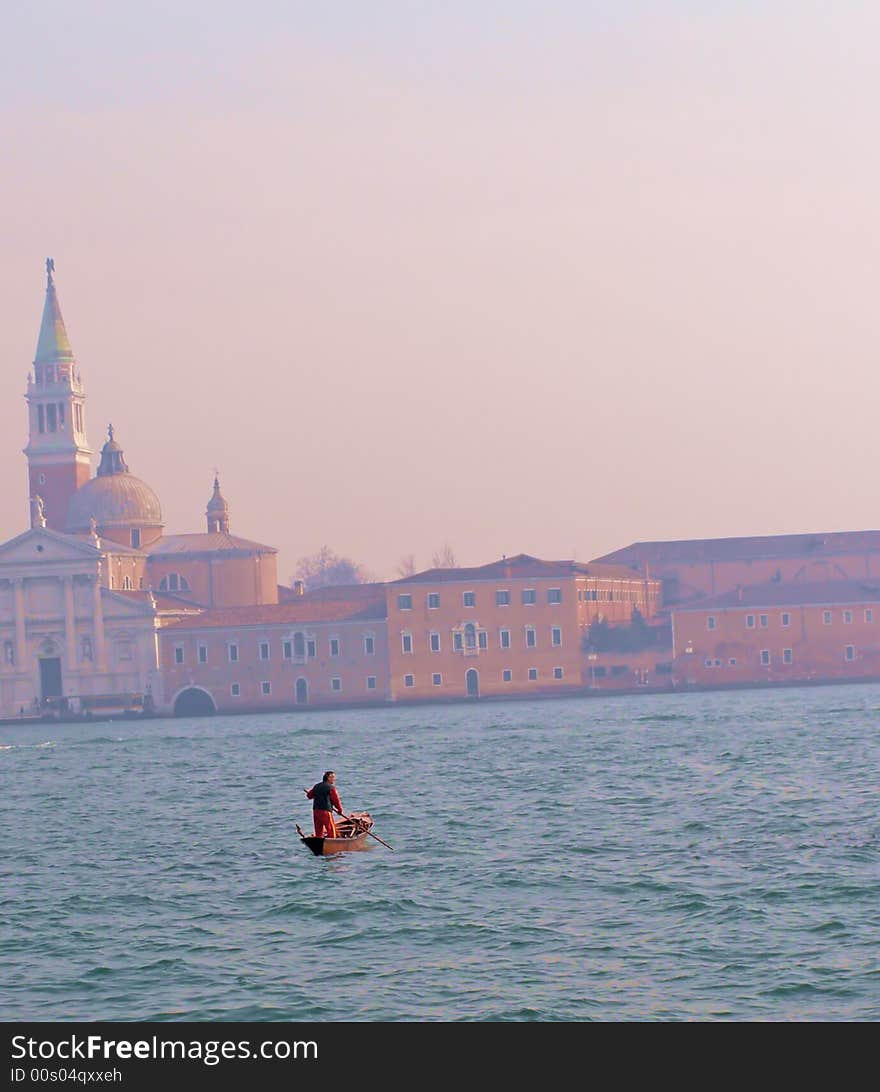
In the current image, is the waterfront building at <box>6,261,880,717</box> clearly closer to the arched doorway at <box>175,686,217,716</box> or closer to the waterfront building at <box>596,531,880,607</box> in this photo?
the arched doorway at <box>175,686,217,716</box>

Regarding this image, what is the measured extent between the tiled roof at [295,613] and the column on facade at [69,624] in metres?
4.23

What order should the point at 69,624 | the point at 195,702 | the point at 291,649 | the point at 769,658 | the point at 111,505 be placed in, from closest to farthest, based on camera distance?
the point at 769,658 → the point at 69,624 → the point at 291,649 → the point at 195,702 → the point at 111,505

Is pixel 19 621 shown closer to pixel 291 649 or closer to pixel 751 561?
pixel 291 649

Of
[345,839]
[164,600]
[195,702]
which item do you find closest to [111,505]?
[164,600]

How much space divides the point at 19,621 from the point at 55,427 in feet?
44.5

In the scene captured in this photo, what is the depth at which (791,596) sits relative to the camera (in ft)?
269

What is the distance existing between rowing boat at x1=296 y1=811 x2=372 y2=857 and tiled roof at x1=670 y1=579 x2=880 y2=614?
192 feet

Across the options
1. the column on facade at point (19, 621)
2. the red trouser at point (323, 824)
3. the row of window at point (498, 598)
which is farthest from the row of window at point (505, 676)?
the red trouser at point (323, 824)

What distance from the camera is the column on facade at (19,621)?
3233 inches

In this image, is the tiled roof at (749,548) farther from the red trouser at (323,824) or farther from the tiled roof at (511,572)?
the red trouser at (323,824)

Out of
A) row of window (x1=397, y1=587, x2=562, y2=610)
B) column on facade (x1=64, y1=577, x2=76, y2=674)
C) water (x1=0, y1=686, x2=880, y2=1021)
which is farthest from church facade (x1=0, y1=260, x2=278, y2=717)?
water (x1=0, y1=686, x2=880, y2=1021)
